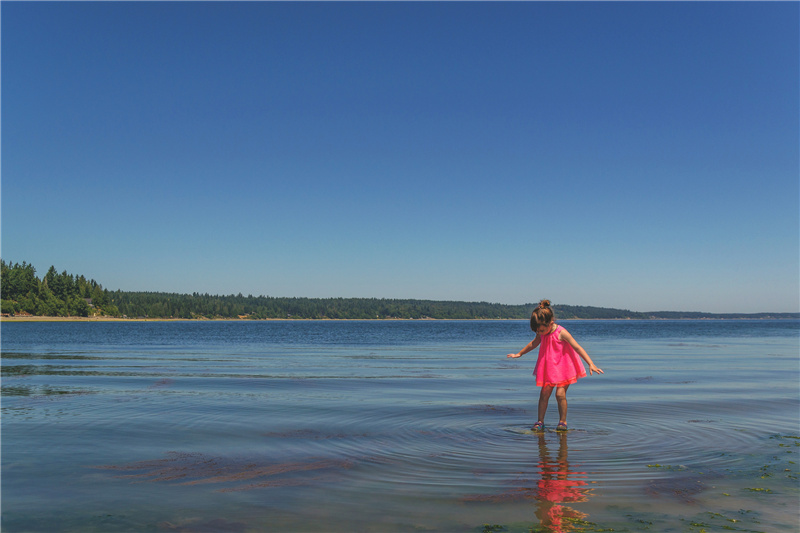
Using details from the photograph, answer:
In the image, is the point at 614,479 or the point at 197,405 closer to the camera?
the point at 614,479

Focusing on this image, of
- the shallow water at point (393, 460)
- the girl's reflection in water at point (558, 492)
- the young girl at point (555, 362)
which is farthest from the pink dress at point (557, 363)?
the girl's reflection in water at point (558, 492)

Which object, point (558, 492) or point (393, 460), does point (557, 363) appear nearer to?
point (393, 460)

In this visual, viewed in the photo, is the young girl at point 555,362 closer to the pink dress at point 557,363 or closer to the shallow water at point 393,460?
the pink dress at point 557,363

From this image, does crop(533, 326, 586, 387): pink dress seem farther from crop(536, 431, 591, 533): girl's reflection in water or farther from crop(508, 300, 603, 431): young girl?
crop(536, 431, 591, 533): girl's reflection in water

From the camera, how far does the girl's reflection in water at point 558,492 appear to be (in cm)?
596

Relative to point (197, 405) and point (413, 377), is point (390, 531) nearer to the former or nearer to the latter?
point (197, 405)

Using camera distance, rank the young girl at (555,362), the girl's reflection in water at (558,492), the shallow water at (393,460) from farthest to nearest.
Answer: the young girl at (555,362) < the shallow water at (393,460) < the girl's reflection in water at (558,492)

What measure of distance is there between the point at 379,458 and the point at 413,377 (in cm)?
1330

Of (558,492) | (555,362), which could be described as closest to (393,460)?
(558,492)

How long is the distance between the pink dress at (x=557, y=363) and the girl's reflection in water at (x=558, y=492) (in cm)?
198

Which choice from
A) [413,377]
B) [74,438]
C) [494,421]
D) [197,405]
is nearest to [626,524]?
[494,421]

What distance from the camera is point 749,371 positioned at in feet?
79.4

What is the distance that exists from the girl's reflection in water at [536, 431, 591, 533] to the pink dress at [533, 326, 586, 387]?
6.49ft

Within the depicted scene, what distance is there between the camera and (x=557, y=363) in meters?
10.9
